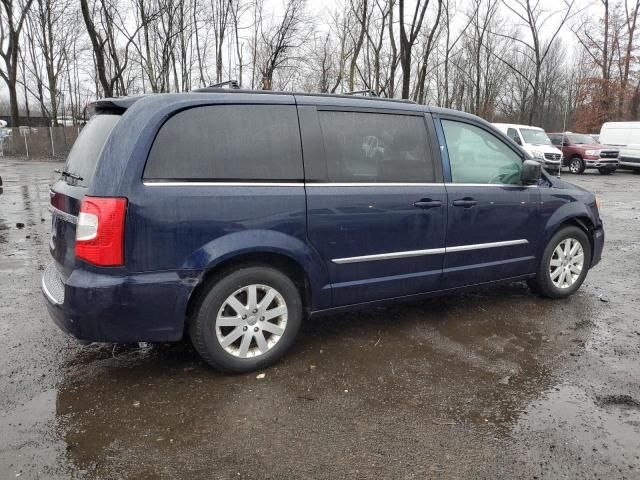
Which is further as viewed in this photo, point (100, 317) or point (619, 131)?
point (619, 131)

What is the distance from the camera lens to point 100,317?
2891mm

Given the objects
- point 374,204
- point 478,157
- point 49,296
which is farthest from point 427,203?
point 49,296

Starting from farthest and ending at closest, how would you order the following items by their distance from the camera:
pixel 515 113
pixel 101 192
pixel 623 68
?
pixel 515 113 < pixel 623 68 < pixel 101 192

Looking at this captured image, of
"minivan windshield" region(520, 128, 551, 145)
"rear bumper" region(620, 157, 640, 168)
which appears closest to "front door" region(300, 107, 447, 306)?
"minivan windshield" region(520, 128, 551, 145)

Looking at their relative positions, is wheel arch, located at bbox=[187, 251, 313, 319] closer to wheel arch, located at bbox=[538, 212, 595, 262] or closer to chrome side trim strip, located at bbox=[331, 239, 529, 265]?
chrome side trim strip, located at bbox=[331, 239, 529, 265]

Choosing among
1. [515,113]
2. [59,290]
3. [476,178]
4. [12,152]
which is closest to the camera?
[59,290]

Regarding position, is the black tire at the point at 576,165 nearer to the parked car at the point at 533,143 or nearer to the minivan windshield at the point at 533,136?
the minivan windshield at the point at 533,136

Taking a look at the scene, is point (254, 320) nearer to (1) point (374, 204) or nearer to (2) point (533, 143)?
(1) point (374, 204)

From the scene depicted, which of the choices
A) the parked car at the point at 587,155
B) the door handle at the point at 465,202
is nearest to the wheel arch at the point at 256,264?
the door handle at the point at 465,202

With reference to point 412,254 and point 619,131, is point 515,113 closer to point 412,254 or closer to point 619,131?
point 619,131

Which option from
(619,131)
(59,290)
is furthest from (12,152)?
(619,131)

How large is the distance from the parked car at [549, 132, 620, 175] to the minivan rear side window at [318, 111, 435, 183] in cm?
2070

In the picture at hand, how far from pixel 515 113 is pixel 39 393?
56709 mm

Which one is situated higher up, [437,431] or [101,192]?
[101,192]
